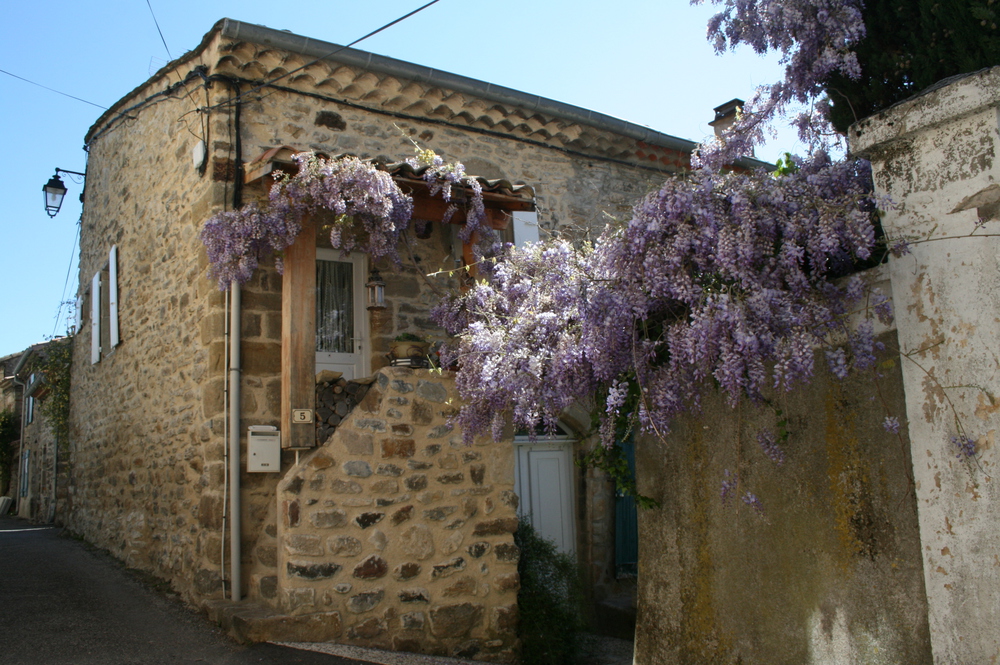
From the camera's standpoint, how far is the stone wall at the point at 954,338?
2367 mm

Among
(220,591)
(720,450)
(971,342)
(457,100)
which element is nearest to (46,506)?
(220,591)

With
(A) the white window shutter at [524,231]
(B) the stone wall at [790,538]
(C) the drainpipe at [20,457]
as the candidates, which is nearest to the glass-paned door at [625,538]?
(A) the white window shutter at [524,231]

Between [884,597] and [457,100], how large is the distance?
5.36 meters

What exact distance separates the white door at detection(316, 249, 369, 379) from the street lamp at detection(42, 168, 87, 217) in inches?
173

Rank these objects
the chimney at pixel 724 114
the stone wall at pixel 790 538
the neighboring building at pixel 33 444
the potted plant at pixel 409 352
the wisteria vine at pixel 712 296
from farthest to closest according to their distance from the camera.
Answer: the neighboring building at pixel 33 444, the chimney at pixel 724 114, the potted plant at pixel 409 352, the wisteria vine at pixel 712 296, the stone wall at pixel 790 538

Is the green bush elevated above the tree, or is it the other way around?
the tree

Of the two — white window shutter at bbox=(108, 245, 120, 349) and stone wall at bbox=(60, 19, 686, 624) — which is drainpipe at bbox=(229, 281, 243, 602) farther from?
white window shutter at bbox=(108, 245, 120, 349)

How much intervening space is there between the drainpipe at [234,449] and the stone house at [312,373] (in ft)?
0.05

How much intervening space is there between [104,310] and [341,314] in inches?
125

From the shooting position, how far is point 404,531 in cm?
494

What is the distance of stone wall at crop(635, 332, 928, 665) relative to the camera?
261 cm

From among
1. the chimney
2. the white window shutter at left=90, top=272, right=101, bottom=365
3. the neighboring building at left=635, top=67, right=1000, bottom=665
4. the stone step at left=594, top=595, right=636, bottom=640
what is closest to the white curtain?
the white window shutter at left=90, top=272, right=101, bottom=365

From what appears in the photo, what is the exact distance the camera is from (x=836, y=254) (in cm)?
280

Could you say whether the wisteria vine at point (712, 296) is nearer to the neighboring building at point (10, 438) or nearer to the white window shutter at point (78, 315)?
the white window shutter at point (78, 315)
